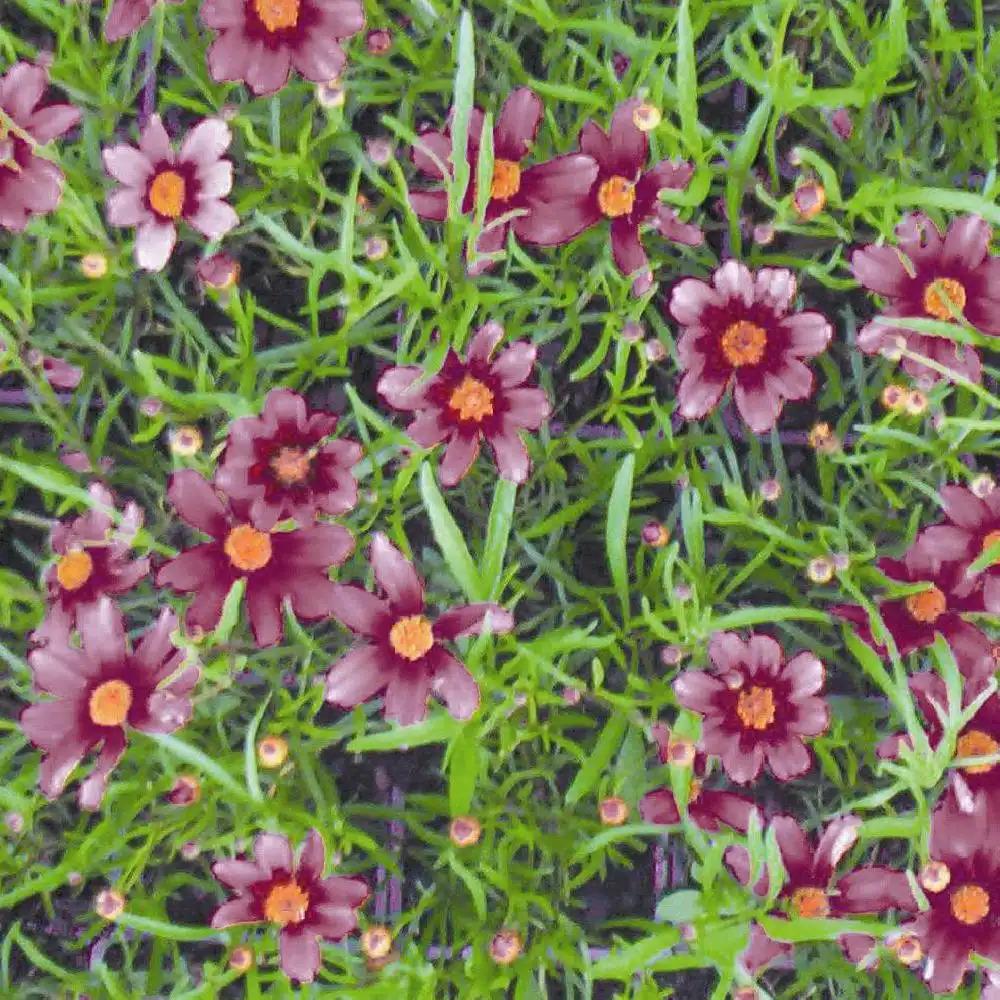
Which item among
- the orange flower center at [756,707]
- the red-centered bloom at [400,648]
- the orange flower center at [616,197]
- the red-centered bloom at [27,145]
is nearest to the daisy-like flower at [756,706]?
the orange flower center at [756,707]

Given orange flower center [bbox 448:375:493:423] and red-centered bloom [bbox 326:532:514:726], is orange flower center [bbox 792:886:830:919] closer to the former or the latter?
red-centered bloom [bbox 326:532:514:726]

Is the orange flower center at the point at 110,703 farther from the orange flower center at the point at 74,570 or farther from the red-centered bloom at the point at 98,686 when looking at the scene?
the orange flower center at the point at 74,570

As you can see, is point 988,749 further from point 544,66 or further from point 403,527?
point 544,66

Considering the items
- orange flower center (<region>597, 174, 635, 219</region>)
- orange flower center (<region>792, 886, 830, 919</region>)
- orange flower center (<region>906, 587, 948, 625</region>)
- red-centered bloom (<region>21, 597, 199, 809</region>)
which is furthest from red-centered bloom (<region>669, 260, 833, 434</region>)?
red-centered bloom (<region>21, 597, 199, 809</region>)

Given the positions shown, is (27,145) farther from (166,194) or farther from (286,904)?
(286,904)

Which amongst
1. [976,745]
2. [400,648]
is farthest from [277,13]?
[976,745]
